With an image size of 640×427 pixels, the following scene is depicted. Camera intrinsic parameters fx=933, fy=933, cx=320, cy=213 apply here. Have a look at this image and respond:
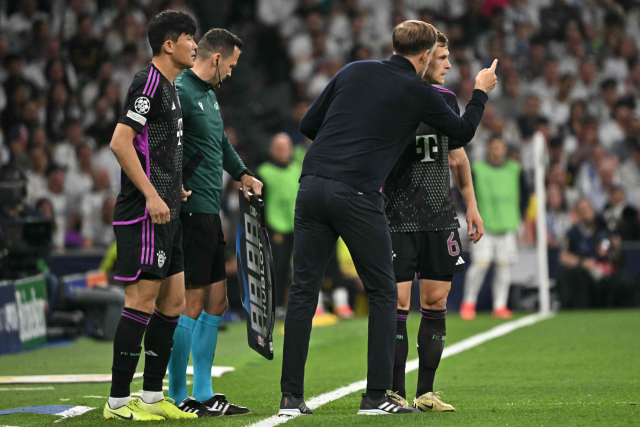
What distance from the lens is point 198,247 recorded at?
17.5 feet

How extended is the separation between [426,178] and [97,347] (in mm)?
5426

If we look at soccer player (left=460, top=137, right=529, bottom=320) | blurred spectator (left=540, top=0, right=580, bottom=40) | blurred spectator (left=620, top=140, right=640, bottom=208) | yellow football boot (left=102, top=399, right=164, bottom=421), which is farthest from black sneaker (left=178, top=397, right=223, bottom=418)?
blurred spectator (left=540, top=0, right=580, bottom=40)

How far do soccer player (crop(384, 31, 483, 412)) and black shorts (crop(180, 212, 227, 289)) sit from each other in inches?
41.3

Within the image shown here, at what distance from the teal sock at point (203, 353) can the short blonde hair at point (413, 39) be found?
190 cm

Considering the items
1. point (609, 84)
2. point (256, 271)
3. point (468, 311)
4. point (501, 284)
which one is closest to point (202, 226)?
point (256, 271)

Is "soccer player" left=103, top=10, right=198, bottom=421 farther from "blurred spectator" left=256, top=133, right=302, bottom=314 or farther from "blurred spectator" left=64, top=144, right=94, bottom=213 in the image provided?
"blurred spectator" left=64, top=144, right=94, bottom=213

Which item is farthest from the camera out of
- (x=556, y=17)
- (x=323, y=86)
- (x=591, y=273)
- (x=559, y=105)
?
(x=556, y=17)

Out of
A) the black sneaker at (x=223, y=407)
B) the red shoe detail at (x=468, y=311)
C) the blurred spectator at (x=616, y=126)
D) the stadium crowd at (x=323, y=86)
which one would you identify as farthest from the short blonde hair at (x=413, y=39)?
the blurred spectator at (x=616, y=126)

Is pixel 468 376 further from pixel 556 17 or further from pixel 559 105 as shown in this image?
pixel 556 17

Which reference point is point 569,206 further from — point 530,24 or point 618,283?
point 530,24

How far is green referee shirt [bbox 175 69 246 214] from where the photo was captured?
5.28m

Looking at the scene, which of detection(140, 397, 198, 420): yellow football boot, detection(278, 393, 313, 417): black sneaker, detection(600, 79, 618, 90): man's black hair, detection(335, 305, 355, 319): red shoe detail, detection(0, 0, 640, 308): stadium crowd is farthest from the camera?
detection(600, 79, 618, 90): man's black hair

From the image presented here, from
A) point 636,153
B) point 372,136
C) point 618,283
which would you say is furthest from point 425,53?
point 636,153

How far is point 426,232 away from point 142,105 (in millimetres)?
1802
